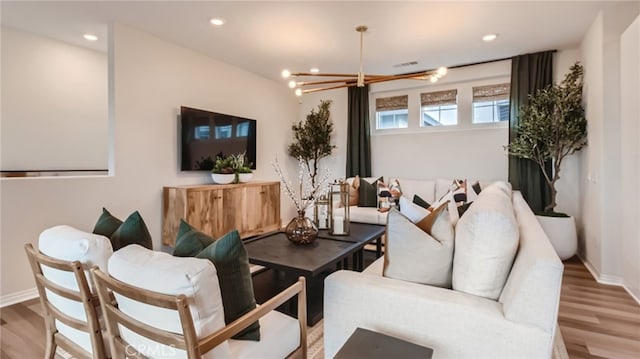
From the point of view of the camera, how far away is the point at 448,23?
131 inches

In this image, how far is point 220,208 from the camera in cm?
397

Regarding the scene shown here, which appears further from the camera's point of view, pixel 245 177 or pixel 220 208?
pixel 245 177

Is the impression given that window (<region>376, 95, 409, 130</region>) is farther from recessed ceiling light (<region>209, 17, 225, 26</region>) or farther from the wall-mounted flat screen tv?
recessed ceiling light (<region>209, 17, 225, 26</region>)

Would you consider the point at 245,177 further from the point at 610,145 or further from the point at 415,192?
the point at 610,145

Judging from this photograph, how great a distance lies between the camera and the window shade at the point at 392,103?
17.8ft

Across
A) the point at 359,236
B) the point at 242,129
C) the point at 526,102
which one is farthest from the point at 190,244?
the point at 526,102

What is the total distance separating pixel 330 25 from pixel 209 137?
217 cm

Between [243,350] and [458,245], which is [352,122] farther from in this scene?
[243,350]

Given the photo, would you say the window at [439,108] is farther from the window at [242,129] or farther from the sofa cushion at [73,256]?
the sofa cushion at [73,256]

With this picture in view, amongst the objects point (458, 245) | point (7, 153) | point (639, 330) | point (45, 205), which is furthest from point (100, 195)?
point (639, 330)

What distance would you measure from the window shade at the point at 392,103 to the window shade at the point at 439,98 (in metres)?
0.29

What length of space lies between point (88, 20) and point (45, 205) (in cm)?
190

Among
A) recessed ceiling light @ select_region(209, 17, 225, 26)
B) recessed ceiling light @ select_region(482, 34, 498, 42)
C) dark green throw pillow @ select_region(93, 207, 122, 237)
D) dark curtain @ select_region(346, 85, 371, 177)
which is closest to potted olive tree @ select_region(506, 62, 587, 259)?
recessed ceiling light @ select_region(482, 34, 498, 42)

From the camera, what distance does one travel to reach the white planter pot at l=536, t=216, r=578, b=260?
11.5ft
